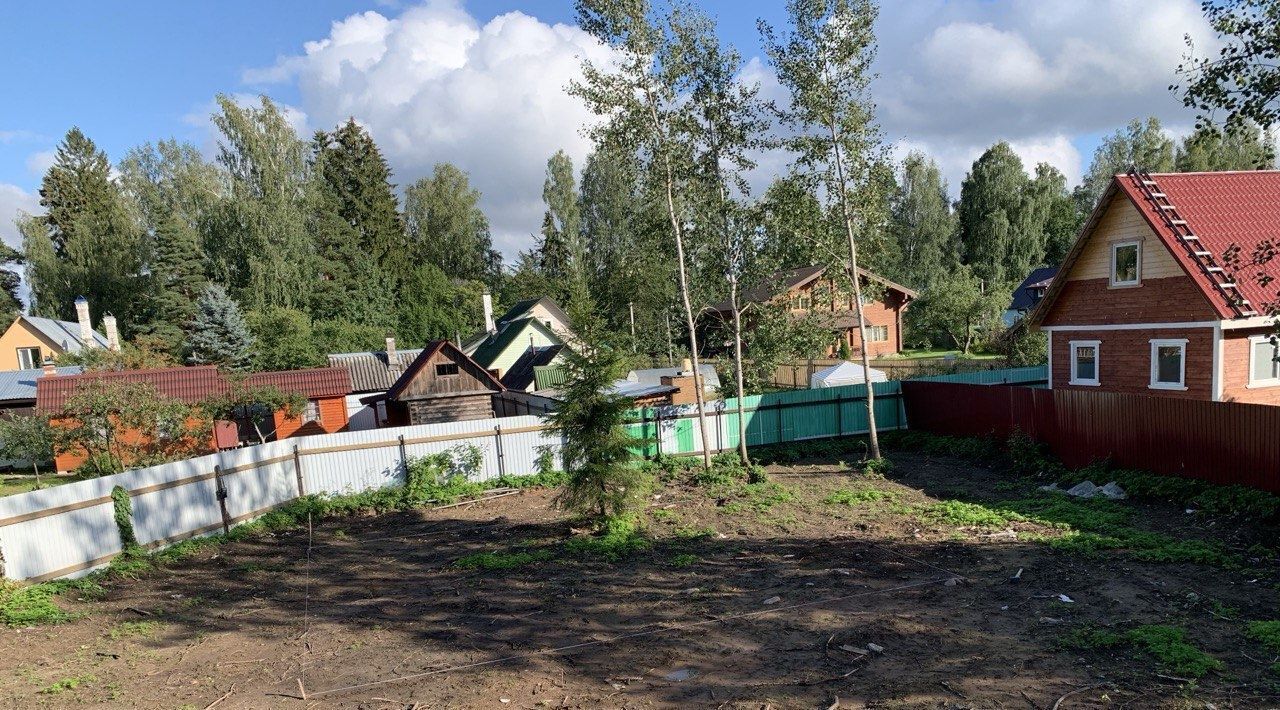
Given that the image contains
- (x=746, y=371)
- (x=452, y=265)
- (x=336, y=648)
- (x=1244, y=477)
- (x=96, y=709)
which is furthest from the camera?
(x=452, y=265)

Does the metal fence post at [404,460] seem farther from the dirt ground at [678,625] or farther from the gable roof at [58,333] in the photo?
the gable roof at [58,333]

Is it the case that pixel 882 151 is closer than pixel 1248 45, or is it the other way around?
pixel 1248 45

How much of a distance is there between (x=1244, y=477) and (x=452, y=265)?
57.0m

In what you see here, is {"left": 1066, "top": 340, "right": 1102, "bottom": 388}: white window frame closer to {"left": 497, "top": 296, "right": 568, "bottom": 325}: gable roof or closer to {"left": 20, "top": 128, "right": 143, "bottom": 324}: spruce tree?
{"left": 497, "top": 296, "right": 568, "bottom": 325}: gable roof

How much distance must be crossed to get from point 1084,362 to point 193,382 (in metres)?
29.6

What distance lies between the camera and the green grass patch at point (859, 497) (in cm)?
1323

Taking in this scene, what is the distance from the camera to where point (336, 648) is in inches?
292

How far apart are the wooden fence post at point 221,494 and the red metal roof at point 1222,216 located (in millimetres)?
21037

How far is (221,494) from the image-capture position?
1317 centimetres

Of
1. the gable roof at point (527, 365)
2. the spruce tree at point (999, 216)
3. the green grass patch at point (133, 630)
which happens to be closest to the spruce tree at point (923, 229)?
the spruce tree at point (999, 216)

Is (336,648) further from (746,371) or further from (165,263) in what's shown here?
(165,263)

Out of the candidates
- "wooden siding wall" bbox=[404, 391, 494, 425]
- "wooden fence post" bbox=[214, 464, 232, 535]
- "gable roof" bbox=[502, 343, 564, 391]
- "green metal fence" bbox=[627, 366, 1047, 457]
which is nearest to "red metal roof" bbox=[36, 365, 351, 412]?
"wooden siding wall" bbox=[404, 391, 494, 425]

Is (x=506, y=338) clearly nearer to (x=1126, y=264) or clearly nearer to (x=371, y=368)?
(x=371, y=368)

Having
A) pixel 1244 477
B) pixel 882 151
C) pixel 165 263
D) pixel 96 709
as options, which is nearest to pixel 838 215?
pixel 882 151
